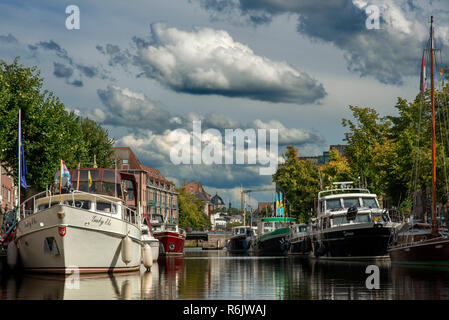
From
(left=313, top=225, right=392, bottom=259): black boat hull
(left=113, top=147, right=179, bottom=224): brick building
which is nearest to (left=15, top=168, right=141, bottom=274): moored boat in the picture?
(left=313, top=225, right=392, bottom=259): black boat hull

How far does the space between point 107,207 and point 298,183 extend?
62.0 m

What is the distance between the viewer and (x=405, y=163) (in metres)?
51.9

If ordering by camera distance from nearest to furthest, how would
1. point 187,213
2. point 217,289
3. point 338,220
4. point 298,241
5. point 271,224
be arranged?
point 217,289
point 338,220
point 298,241
point 271,224
point 187,213

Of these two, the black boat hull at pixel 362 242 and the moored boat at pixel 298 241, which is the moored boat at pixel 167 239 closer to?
the moored boat at pixel 298 241

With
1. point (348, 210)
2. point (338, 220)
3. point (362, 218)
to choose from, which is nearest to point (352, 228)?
point (348, 210)

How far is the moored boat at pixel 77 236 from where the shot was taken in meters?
21.8

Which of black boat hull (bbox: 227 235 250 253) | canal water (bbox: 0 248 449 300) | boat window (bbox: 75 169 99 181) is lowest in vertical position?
black boat hull (bbox: 227 235 250 253)

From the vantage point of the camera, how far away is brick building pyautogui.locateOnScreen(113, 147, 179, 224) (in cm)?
14425

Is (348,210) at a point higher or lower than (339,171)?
lower

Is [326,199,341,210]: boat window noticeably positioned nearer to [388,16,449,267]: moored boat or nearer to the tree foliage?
[388,16,449,267]: moored boat

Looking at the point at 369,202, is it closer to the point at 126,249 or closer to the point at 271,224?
the point at 126,249

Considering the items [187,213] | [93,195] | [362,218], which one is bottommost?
[362,218]

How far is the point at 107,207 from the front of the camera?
25.4 meters
